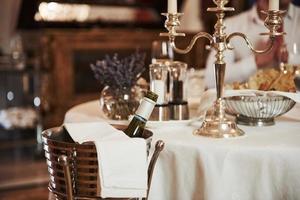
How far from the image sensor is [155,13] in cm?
537

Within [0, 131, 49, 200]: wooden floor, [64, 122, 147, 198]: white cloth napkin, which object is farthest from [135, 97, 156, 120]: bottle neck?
[0, 131, 49, 200]: wooden floor

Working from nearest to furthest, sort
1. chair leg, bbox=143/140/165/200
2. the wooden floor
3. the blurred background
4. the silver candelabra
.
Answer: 1. chair leg, bbox=143/140/165/200
2. the silver candelabra
3. the wooden floor
4. the blurred background

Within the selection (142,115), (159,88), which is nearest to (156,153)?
(142,115)

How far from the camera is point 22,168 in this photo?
3742 mm

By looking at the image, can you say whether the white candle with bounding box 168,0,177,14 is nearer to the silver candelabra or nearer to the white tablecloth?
the silver candelabra

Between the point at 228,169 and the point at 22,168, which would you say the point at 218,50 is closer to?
the point at 228,169

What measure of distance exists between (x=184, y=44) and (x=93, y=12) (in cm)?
103

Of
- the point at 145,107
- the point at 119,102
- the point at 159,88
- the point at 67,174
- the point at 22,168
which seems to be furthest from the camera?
the point at 22,168

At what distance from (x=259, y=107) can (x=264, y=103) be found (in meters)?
0.02

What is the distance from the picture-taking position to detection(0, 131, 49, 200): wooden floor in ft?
10.4

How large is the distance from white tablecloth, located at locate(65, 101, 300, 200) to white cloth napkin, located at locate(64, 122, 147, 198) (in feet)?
0.70

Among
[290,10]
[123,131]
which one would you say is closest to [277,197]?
[123,131]

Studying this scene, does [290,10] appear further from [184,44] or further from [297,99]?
[184,44]

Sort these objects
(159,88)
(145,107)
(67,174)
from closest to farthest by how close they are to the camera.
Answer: (67,174), (145,107), (159,88)
